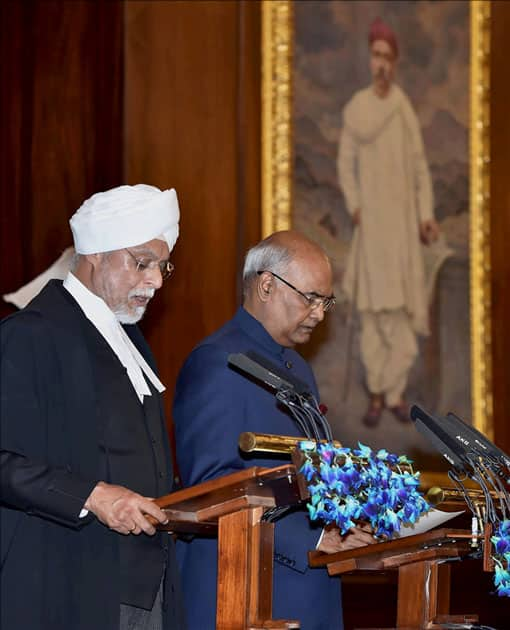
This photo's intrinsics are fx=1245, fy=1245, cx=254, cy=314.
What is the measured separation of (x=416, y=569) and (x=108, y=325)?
1.17m

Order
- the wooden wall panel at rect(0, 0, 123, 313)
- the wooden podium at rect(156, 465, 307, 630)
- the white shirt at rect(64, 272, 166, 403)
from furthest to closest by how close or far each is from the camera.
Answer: the wooden wall panel at rect(0, 0, 123, 313) < the white shirt at rect(64, 272, 166, 403) < the wooden podium at rect(156, 465, 307, 630)

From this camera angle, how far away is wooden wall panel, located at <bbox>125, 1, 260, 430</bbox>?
6172mm

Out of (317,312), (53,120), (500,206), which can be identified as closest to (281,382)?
(317,312)

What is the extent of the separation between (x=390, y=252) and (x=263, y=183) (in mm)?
807

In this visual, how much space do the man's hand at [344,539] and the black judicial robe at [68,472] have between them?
58 centimetres

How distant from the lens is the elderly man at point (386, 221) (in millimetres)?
6613

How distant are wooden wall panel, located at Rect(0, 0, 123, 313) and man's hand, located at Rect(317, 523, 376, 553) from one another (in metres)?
2.54

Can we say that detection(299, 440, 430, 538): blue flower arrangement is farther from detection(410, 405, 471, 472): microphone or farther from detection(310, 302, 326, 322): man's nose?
detection(310, 302, 326, 322): man's nose

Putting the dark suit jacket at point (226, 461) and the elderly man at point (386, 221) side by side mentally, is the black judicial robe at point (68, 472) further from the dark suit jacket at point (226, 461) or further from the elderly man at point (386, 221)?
the elderly man at point (386, 221)

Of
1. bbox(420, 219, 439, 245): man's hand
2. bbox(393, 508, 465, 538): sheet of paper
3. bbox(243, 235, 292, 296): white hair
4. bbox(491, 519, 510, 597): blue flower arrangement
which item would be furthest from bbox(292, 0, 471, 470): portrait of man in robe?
bbox(491, 519, 510, 597): blue flower arrangement

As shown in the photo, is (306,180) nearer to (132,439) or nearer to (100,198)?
(100,198)

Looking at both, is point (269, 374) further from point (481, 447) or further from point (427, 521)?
point (427, 521)

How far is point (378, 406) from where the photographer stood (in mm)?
6586

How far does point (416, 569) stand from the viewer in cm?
371
